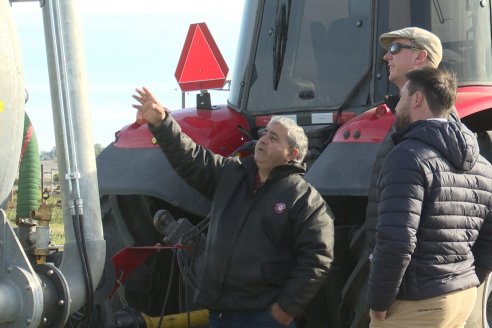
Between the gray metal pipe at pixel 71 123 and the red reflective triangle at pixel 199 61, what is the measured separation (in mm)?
3228

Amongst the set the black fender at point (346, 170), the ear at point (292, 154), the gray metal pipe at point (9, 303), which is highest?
the ear at point (292, 154)

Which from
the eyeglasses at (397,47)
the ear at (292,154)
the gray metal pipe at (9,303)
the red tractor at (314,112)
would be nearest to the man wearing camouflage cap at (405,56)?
the eyeglasses at (397,47)

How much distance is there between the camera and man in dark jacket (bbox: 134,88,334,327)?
3832mm

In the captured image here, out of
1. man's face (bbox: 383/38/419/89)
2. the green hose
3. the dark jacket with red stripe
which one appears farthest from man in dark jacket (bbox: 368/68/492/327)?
the green hose

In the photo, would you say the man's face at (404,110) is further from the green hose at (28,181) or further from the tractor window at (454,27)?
the green hose at (28,181)

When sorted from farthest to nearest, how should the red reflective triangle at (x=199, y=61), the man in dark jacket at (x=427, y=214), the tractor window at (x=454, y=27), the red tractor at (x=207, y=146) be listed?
the red reflective triangle at (x=199, y=61)
the tractor window at (x=454, y=27)
the red tractor at (x=207, y=146)
the man in dark jacket at (x=427, y=214)

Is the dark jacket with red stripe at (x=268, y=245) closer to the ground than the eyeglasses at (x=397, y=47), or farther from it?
closer to the ground

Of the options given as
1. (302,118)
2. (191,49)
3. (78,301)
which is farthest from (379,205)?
(191,49)

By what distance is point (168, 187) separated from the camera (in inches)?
182

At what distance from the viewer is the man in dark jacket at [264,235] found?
3.83 metres

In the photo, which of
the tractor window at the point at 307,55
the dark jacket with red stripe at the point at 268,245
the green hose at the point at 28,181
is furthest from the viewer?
the tractor window at the point at 307,55

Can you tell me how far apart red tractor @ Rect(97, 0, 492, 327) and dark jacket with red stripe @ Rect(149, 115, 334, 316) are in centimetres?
24

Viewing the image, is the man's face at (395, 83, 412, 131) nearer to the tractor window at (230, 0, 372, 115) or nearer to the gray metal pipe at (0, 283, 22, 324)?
the tractor window at (230, 0, 372, 115)

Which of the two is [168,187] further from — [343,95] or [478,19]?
[478,19]
